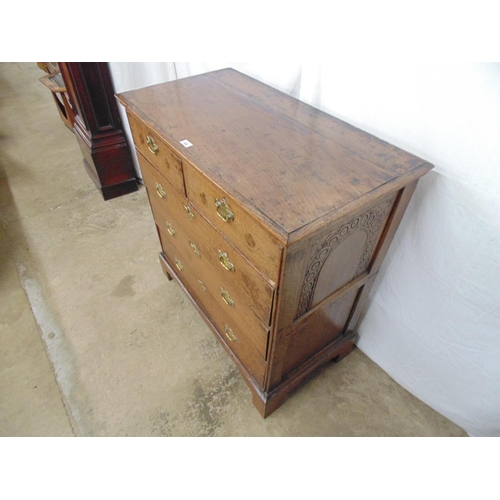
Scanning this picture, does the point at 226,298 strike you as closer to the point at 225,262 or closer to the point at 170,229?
the point at 225,262

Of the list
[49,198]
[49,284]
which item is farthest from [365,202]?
[49,198]

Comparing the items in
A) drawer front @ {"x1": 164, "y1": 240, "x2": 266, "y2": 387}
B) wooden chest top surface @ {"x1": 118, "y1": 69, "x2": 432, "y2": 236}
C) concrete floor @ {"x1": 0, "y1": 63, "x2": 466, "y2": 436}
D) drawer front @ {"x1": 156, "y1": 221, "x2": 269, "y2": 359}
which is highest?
wooden chest top surface @ {"x1": 118, "y1": 69, "x2": 432, "y2": 236}

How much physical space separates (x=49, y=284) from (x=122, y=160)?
949mm

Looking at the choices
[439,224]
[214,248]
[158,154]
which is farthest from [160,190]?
[439,224]

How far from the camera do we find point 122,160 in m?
2.21

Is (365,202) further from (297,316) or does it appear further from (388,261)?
(388,261)

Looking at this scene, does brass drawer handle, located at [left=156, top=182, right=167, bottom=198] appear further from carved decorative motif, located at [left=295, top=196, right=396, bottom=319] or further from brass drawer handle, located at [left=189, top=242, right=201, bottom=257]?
carved decorative motif, located at [left=295, top=196, right=396, bottom=319]

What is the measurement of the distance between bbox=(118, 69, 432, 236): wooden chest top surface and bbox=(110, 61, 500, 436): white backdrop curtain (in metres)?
0.10

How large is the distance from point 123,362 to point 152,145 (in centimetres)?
97

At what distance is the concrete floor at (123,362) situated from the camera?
4.12 ft

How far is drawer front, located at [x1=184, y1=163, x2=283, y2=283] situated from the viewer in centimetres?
69

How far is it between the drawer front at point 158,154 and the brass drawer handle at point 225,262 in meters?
0.24

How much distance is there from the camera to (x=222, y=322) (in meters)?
1.25

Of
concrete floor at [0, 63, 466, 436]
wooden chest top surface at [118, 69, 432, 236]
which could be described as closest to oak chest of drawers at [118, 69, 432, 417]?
wooden chest top surface at [118, 69, 432, 236]
